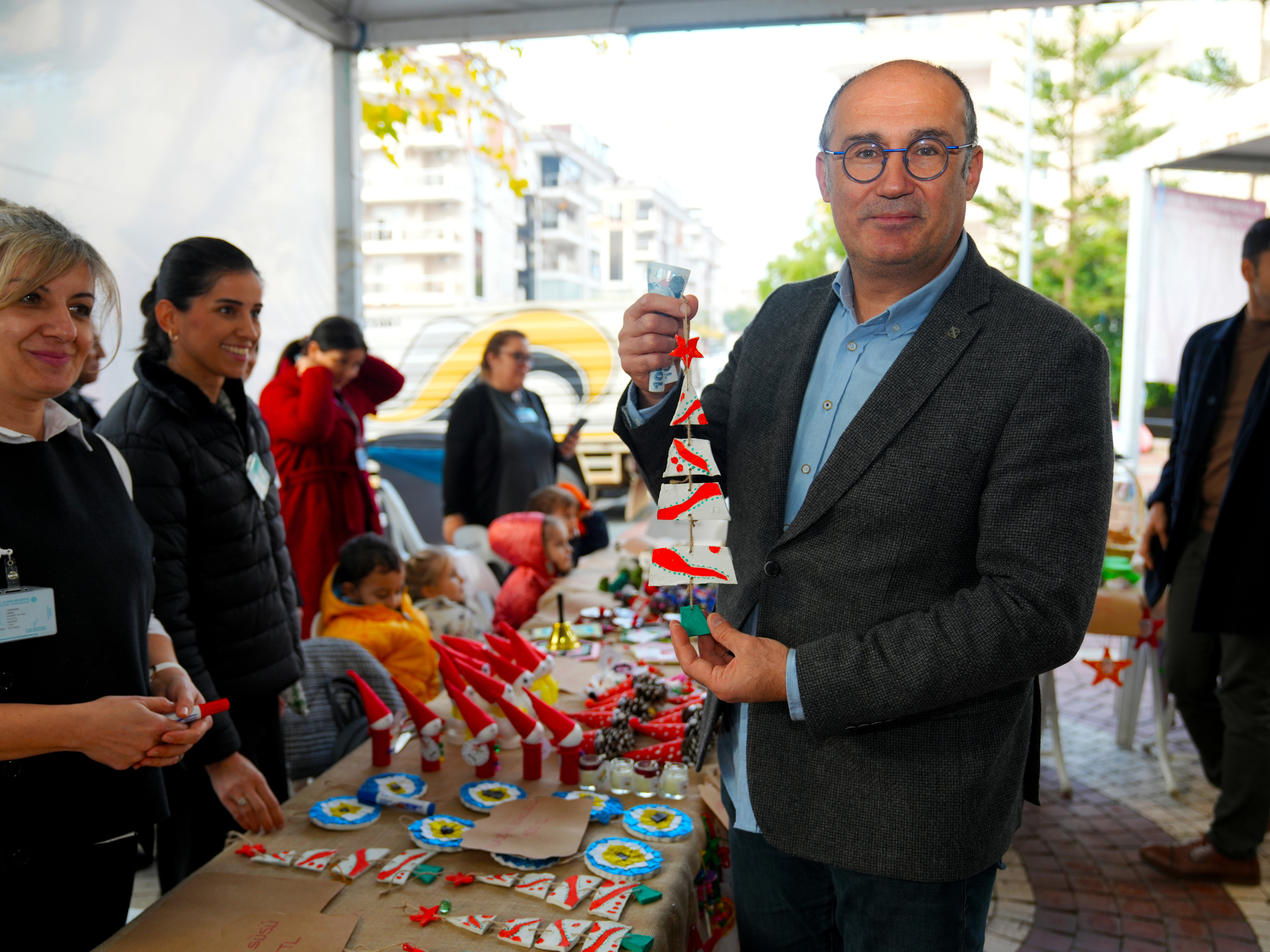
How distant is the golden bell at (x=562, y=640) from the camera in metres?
2.74

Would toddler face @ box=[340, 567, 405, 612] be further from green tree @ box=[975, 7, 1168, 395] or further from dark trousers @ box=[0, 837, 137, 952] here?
green tree @ box=[975, 7, 1168, 395]

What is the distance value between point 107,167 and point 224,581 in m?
1.85

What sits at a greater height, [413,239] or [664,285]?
[413,239]

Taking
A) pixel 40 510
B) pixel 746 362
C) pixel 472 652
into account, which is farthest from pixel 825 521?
pixel 472 652

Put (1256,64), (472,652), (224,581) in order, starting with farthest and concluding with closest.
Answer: (1256,64), (472,652), (224,581)

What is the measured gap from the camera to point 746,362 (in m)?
1.39

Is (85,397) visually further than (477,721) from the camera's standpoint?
Yes

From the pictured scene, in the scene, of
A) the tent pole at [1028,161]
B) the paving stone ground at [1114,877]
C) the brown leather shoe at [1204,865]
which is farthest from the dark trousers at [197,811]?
the tent pole at [1028,161]

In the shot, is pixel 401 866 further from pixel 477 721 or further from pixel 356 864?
pixel 477 721

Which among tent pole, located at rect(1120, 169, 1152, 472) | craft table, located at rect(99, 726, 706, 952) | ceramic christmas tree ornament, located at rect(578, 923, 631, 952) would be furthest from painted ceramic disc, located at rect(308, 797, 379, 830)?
tent pole, located at rect(1120, 169, 1152, 472)

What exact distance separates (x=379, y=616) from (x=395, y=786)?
1.27 m

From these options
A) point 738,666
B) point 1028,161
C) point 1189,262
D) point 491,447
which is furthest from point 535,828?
point 1028,161

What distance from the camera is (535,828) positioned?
1529mm

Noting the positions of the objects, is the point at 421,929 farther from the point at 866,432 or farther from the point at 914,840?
the point at 866,432
